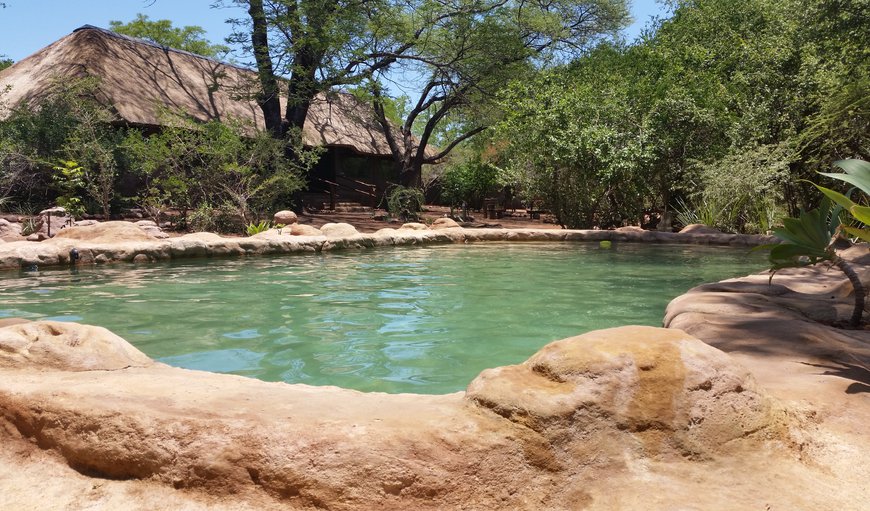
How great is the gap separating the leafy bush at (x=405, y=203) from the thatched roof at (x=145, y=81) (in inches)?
132

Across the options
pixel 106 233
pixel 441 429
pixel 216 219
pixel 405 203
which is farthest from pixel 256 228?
pixel 441 429

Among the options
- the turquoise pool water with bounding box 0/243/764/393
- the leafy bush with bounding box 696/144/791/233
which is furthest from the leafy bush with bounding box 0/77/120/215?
the leafy bush with bounding box 696/144/791/233

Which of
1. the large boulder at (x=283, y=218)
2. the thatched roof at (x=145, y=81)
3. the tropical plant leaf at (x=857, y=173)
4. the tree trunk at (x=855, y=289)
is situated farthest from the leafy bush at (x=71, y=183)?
the tropical plant leaf at (x=857, y=173)

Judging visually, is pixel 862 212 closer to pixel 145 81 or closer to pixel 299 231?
pixel 299 231

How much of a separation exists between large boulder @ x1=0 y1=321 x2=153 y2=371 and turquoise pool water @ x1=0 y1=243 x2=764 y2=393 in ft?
3.34

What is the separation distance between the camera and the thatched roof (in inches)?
643

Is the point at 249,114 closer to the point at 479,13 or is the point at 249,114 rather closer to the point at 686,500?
the point at 479,13

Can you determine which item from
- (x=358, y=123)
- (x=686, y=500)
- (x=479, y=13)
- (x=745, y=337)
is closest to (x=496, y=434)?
(x=686, y=500)

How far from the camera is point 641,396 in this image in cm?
220

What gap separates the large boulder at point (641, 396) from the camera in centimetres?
212

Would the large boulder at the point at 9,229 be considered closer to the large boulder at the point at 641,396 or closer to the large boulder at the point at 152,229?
the large boulder at the point at 152,229

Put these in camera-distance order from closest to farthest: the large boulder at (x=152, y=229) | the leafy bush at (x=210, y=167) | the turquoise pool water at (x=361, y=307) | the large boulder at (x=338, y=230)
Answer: the turquoise pool water at (x=361, y=307) < the large boulder at (x=152, y=229) < the large boulder at (x=338, y=230) < the leafy bush at (x=210, y=167)

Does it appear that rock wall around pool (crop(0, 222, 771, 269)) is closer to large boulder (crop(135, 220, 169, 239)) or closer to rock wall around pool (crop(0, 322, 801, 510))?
large boulder (crop(135, 220, 169, 239))

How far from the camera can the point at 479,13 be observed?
63.8 ft
